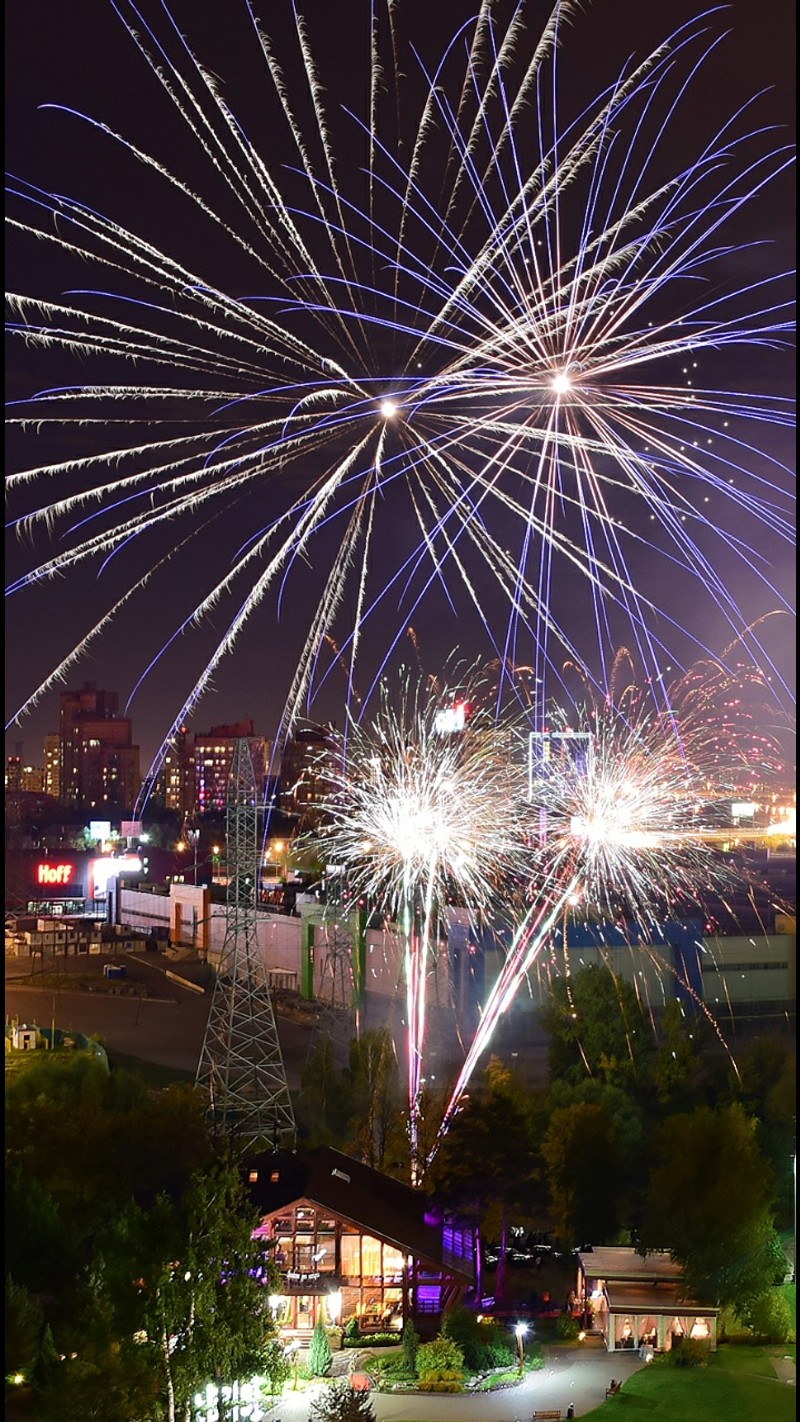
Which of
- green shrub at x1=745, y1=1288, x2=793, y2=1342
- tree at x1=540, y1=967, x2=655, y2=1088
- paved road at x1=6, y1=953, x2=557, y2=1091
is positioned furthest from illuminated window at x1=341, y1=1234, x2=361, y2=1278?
paved road at x1=6, y1=953, x2=557, y2=1091

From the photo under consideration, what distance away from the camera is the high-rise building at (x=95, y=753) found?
60531mm

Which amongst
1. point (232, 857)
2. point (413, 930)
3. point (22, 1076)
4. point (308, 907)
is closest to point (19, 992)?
point (308, 907)

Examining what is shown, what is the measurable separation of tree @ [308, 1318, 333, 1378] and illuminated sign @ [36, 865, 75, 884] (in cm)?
2755

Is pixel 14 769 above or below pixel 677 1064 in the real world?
above

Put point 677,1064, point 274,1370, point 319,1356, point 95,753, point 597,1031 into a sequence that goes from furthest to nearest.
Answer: point 95,753 → point 597,1031 → point 677,1064 → point 319,1356 → point 274,1370

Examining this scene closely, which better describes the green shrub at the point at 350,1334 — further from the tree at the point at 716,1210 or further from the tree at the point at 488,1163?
the tree at the point at 716,1210

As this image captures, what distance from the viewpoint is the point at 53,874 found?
3500cm

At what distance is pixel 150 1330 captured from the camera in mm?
7230

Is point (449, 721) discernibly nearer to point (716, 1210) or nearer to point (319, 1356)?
point (716, 1210)

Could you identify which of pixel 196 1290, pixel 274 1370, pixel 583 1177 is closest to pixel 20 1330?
pixel 196 1290

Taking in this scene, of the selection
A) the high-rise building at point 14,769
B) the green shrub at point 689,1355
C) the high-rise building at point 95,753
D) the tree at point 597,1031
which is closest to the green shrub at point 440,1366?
the green shrub at point 689,1355

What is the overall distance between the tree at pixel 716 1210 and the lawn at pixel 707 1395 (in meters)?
0.58

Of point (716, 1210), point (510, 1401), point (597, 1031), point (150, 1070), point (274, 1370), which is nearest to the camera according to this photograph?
point (274, 1370)

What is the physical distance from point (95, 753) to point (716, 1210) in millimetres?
54273
